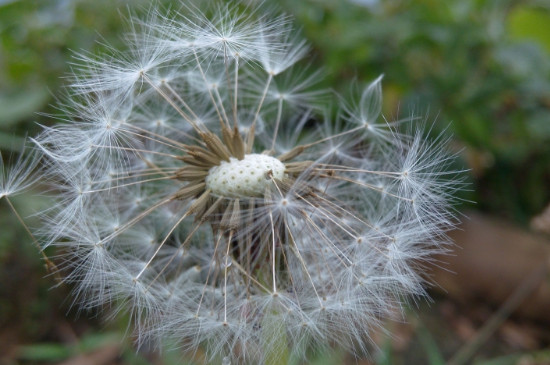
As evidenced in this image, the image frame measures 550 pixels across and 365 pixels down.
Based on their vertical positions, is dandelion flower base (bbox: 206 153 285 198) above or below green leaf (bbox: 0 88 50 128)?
above

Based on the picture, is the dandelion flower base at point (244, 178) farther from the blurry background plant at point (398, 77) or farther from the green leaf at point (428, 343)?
the blurry background plant at point (398, 77)

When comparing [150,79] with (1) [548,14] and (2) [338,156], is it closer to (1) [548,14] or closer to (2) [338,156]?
(2) [338,156]

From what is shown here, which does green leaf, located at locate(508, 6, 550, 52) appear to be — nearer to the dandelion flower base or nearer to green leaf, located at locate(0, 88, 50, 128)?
the dandelion flower base

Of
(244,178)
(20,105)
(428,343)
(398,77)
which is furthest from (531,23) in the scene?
(20,105)

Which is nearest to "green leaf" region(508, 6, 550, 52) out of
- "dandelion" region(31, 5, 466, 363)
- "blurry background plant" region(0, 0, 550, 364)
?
"blurry background plant" region(0, 0, 550, 364)

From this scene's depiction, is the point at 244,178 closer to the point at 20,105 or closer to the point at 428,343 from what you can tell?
the point at 428,343

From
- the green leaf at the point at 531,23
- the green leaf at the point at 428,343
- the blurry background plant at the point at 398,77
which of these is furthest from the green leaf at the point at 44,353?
the green leaf at the point at 531,23
